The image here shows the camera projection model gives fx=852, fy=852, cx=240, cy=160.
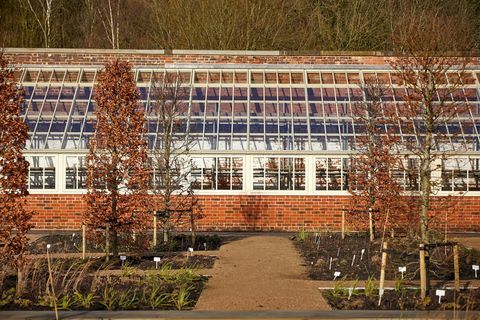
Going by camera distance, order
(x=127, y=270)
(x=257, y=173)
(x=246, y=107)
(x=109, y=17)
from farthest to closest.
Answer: (x=109, y=17), (x=246, y=107), (x=257, y=173), (x=127, y=270)

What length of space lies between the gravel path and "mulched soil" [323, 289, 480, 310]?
0.26 m

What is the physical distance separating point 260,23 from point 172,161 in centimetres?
1400

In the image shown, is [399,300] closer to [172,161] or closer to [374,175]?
[374,175]

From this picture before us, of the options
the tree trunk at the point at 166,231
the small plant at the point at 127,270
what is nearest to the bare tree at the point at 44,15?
the tree trunk at the point at 166,231

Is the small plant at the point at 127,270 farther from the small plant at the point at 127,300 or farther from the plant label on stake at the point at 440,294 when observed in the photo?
the plant label on stake at the point at 440,294

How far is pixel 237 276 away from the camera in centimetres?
1373

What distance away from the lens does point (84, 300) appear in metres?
11.0

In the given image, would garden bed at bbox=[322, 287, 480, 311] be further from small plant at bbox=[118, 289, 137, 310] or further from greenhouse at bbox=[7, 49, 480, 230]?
greenhouse at bbox=[7, 49, 480, 230]

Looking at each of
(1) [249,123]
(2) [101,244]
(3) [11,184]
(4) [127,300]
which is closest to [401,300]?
(4) [127,300]

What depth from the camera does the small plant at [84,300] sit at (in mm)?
10938

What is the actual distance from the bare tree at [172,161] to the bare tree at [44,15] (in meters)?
11.8

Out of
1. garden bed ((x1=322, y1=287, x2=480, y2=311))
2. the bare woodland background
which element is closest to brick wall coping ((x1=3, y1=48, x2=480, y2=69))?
the bare woodland background

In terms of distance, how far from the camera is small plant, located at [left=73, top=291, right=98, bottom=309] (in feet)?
35.9

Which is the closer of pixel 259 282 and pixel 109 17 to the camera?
pixel 259 282
